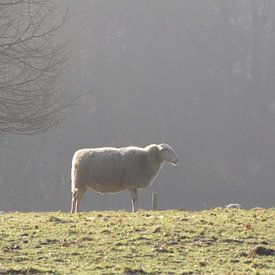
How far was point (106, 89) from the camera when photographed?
55.1 m

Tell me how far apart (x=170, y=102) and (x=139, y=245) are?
47.0 m

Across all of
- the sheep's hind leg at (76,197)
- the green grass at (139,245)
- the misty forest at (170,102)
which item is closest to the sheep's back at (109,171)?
the sheep's hind leg at (76,197)

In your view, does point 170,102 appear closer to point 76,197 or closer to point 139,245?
point 76,197

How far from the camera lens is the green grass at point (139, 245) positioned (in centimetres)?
946

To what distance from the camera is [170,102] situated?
189 feet

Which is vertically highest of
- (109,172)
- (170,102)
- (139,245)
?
(170,102)

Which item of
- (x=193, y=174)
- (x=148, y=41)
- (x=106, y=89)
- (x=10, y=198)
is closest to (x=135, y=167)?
(x=10, y=198)

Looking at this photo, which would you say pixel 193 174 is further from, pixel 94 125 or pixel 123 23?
pixel 123 23

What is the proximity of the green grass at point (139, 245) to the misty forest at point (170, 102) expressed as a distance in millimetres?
30711

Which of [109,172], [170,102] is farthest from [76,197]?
[170,102]

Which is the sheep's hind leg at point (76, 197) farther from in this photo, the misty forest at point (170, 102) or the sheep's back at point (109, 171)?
the misty forest at point (170, 102)

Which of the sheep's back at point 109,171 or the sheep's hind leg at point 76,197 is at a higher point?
the sheep's back at point 109,171

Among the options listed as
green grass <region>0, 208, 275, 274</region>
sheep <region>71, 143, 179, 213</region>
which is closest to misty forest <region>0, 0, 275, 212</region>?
sheep <region>71, 143, 179, 213</region>

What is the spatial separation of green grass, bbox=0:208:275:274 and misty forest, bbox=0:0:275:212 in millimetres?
30711
